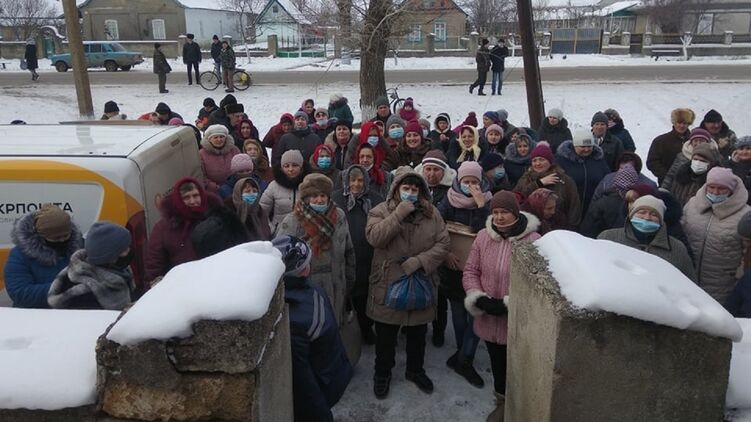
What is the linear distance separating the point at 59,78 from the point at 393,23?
1725cm

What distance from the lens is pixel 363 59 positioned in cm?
1555

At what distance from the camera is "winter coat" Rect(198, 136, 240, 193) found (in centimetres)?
673

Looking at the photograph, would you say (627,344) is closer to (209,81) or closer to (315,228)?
(315,228)

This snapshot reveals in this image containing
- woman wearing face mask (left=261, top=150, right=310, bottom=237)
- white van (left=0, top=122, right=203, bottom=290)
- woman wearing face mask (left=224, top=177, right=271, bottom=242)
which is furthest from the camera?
woman wearing face mask (left=261, top=150, right=310, bottom=237)

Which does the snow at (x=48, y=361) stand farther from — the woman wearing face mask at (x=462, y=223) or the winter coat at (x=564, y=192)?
the winter coat at (x=564, y=192)

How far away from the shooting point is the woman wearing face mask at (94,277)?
3.56 m

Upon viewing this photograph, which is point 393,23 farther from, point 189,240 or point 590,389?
point 590,389

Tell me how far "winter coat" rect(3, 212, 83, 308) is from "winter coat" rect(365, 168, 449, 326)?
2056 millimetres

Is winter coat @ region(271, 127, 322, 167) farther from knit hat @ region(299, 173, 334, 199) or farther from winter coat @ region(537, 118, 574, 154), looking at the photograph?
knit hat @ region(299, 173, 334, 199)

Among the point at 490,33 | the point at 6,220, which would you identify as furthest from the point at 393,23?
the point at 490,33

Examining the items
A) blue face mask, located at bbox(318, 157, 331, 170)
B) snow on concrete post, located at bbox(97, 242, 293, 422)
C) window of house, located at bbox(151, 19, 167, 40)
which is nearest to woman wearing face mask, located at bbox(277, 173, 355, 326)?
blue face mask, located at bbox(318, 157, 331, 170)

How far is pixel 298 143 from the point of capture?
26.7 feet

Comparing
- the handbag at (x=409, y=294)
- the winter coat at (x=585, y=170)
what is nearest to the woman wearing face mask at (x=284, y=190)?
the handbag at (x=409, y=294)

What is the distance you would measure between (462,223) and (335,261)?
1145 mm
